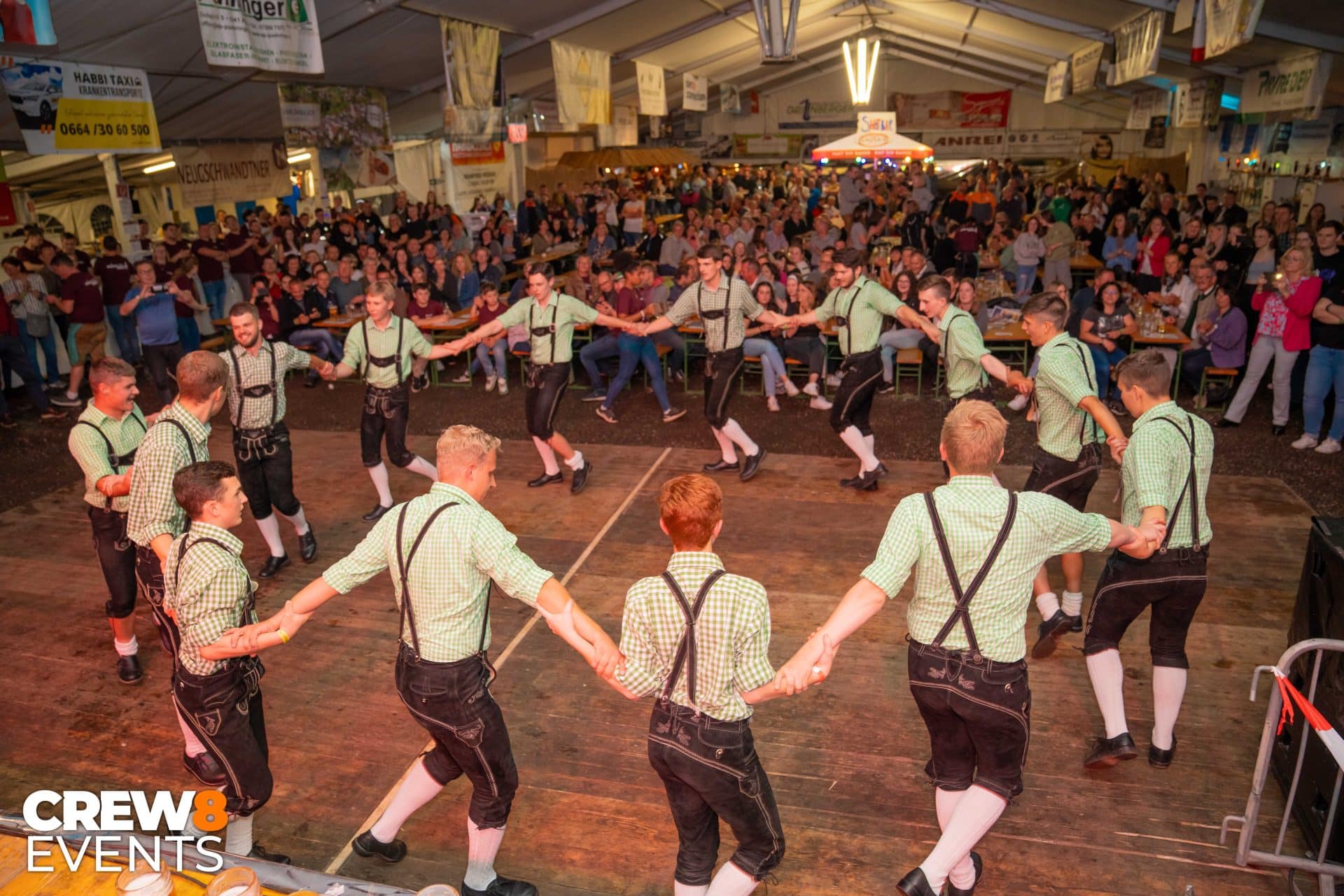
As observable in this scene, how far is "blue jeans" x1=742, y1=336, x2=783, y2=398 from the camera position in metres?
9.55

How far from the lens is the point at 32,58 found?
31.9 ft

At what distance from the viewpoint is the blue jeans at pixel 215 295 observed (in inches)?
530

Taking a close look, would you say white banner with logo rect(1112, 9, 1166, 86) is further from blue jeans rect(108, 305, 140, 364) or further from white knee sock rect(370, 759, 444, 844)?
blue jeans rect(108, 305, 140, 364)

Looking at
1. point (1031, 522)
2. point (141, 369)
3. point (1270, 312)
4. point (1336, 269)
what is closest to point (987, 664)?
point (1031, 522)

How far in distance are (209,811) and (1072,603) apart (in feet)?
14.3

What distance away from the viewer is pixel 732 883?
297cm

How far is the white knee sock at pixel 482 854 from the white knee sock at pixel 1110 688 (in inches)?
101

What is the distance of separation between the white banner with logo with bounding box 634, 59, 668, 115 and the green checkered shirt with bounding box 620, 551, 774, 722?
→ 18778 mm

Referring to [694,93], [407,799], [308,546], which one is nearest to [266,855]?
[407,799]

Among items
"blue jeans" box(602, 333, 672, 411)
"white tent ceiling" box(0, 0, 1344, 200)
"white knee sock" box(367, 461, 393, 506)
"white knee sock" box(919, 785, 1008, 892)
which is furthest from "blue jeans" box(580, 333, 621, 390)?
"white knee sock" box(919, 785, 1008, 892)

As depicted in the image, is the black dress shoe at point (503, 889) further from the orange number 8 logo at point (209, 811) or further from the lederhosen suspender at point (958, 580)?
the lederhosen suspender at point (958, 580)

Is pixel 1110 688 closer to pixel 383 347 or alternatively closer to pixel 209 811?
pixel 209 811

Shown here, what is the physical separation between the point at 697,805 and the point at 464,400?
26.3ft

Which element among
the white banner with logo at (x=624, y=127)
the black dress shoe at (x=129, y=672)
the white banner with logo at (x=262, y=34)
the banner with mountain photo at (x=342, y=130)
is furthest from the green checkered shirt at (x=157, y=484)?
the white banner with logo at (x=624, y=127)
